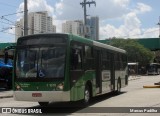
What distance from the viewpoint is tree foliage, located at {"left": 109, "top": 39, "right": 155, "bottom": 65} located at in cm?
8350

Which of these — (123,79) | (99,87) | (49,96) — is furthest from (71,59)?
(123,79)

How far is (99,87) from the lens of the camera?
2031 centimetres

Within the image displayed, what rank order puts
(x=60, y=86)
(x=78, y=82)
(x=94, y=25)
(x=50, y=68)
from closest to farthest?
(x=60, y=86) → (x=50, y=68) → (x=78, y=82) → (x=94, y=25)

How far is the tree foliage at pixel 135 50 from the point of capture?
83.5 m

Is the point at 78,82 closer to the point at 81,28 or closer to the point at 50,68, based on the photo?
the point at 50,68

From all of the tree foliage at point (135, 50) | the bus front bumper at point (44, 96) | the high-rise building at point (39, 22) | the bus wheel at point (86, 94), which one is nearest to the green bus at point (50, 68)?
the bus front bumper at point (44, 96)

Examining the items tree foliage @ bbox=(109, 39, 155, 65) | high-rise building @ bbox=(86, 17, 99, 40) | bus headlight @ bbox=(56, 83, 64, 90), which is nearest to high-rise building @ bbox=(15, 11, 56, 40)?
high-rise building @ bbox=(86, 17, 99, 40)

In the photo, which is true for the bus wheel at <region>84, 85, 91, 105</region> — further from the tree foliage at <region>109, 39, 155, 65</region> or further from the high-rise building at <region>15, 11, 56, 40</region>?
the tree foliage at <region>109, 39, 155, 65</region>

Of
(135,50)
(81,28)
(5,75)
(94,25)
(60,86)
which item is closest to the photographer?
(60,86)

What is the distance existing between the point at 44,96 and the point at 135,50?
69.2 m

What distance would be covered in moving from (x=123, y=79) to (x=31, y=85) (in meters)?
12.2

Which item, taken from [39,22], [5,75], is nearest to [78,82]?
[5,75]

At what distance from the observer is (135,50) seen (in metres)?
83.7

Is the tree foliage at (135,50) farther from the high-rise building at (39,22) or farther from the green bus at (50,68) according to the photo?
the green bus at (50,68)
